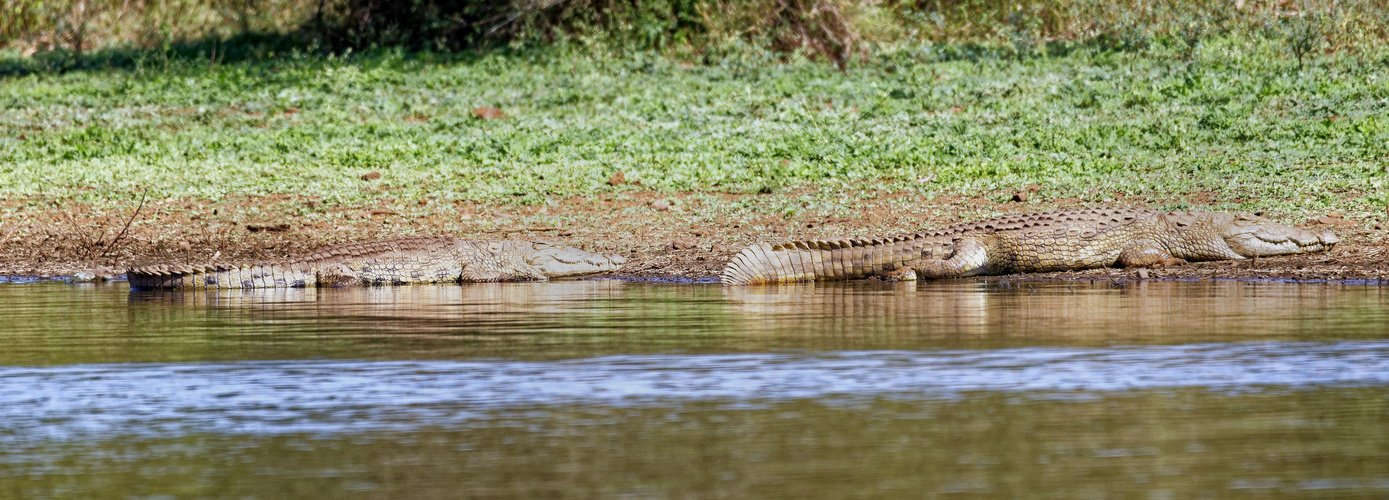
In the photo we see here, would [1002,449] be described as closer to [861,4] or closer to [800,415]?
[800,415]

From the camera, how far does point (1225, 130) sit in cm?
1421

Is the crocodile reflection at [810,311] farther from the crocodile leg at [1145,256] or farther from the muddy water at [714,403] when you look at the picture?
the crocodile leg at [1145,256]

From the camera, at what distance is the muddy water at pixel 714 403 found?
3.81m

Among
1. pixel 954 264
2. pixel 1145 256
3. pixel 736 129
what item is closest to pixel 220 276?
pixel 954 264

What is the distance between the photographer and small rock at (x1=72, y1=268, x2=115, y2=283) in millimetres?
11523

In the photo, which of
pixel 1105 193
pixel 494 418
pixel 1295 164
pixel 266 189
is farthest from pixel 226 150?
pixel 494 418

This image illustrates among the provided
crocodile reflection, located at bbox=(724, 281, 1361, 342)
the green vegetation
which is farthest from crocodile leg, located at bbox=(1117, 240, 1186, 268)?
the green vegetation

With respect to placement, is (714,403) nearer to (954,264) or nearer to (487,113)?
(954,264)

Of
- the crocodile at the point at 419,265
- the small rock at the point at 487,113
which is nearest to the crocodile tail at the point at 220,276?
the crocodile at the point at 419,265

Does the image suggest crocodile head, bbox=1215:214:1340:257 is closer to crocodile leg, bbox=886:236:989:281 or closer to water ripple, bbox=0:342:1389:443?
crocodile leg, bbox=886:236:989:281

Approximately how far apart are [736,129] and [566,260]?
A: 4.47m

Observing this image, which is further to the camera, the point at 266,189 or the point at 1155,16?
the point at 1155,16

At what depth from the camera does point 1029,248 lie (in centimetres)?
1074

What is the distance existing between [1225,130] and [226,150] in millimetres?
9293
